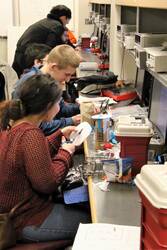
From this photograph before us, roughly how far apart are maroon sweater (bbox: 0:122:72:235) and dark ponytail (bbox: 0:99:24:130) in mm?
96

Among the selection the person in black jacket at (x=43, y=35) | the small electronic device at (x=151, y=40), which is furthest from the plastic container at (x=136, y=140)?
the person in black jacket at (x=43, y=35)

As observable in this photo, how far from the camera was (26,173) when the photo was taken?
191cm

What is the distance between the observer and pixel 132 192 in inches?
73.2

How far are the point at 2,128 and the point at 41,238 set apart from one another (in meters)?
0.58

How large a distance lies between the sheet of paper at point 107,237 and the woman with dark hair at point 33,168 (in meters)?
0.43

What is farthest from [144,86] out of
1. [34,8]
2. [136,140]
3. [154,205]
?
[34,8]

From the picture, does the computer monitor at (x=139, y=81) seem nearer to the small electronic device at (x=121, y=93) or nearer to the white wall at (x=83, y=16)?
the small electronic device at (x=121, y=93)

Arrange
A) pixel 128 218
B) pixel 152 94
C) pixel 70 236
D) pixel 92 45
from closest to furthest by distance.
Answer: pixel 128 218 → pixel 70 236 → pixel 152 94 → pixel 92 45

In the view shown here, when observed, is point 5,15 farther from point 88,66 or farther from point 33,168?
point 33,168

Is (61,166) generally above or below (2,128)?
below

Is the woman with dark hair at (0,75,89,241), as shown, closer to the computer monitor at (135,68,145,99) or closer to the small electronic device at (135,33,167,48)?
the small electronic device at (135,33,167,48)

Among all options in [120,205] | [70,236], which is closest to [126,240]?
[120,205]

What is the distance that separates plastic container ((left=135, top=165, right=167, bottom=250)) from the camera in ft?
3.33

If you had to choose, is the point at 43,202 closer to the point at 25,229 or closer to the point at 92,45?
the point at 25,229
